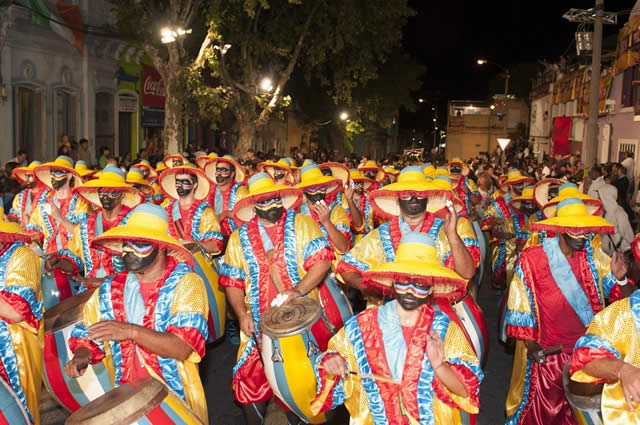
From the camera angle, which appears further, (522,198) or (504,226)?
(504,226)

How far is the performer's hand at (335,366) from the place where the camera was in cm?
402

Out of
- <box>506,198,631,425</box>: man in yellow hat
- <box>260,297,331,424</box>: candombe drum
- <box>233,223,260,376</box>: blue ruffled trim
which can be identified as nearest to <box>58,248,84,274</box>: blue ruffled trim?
<box>233,223,260,376</box>: blue ruffled trim

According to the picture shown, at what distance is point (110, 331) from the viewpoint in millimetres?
3994

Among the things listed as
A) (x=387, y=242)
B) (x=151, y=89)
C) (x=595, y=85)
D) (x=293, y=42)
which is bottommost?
(x=387, y=242)

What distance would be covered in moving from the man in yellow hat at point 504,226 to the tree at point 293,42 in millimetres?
14219

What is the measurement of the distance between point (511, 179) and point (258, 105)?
19.4 meters

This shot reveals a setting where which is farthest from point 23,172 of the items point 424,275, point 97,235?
point 424,275

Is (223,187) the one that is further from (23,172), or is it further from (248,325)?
(248,325)

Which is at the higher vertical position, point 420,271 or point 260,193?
point 260,193

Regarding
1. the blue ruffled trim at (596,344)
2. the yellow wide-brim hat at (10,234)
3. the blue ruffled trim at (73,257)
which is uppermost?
the yellow wide-brim hat at (10,234)

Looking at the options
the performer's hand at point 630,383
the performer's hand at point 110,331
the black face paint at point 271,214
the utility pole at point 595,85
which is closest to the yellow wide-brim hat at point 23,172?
the black face paint at point 271,214

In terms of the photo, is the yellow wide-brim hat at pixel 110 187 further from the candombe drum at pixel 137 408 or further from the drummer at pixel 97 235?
the candombe drum at pixel 137 408

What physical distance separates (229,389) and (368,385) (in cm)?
349

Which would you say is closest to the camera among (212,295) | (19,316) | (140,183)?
(19,316)
